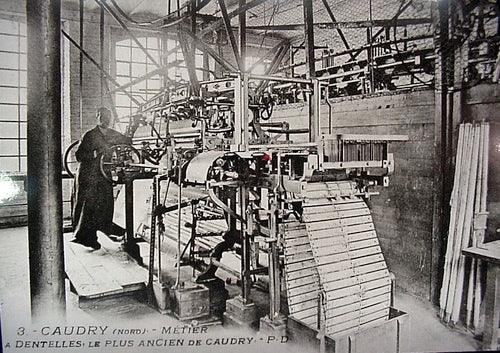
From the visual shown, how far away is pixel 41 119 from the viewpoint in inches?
96.4

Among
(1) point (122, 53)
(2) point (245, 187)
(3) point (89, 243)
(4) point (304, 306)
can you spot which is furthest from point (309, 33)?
(3) point (89, 243)

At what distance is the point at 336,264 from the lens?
112 inches

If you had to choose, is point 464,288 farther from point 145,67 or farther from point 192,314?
point 145,67

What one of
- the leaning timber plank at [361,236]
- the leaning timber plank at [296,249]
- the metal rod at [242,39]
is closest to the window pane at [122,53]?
the metal rod at [242,39]

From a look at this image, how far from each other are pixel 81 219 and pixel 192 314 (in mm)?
1118

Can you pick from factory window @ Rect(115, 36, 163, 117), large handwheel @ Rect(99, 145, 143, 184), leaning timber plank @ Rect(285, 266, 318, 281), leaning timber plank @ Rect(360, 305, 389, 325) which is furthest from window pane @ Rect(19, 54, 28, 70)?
leaning timber plank @ Rect(360, 305, 389, 325)

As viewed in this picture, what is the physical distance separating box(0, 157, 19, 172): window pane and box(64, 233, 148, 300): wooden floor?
963 millimetres

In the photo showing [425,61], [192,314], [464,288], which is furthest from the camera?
[425,61]

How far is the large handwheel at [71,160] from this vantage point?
332 cm

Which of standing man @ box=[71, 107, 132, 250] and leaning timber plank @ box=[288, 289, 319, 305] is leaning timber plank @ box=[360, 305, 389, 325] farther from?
standing man @ box=[71, 107, 132, 250]

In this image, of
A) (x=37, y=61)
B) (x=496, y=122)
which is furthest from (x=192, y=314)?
(x=496, y=122)

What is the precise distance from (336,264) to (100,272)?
81.9 inches

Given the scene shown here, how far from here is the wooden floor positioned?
3.56 meters

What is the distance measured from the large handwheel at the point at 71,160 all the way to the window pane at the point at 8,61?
2.69ft
